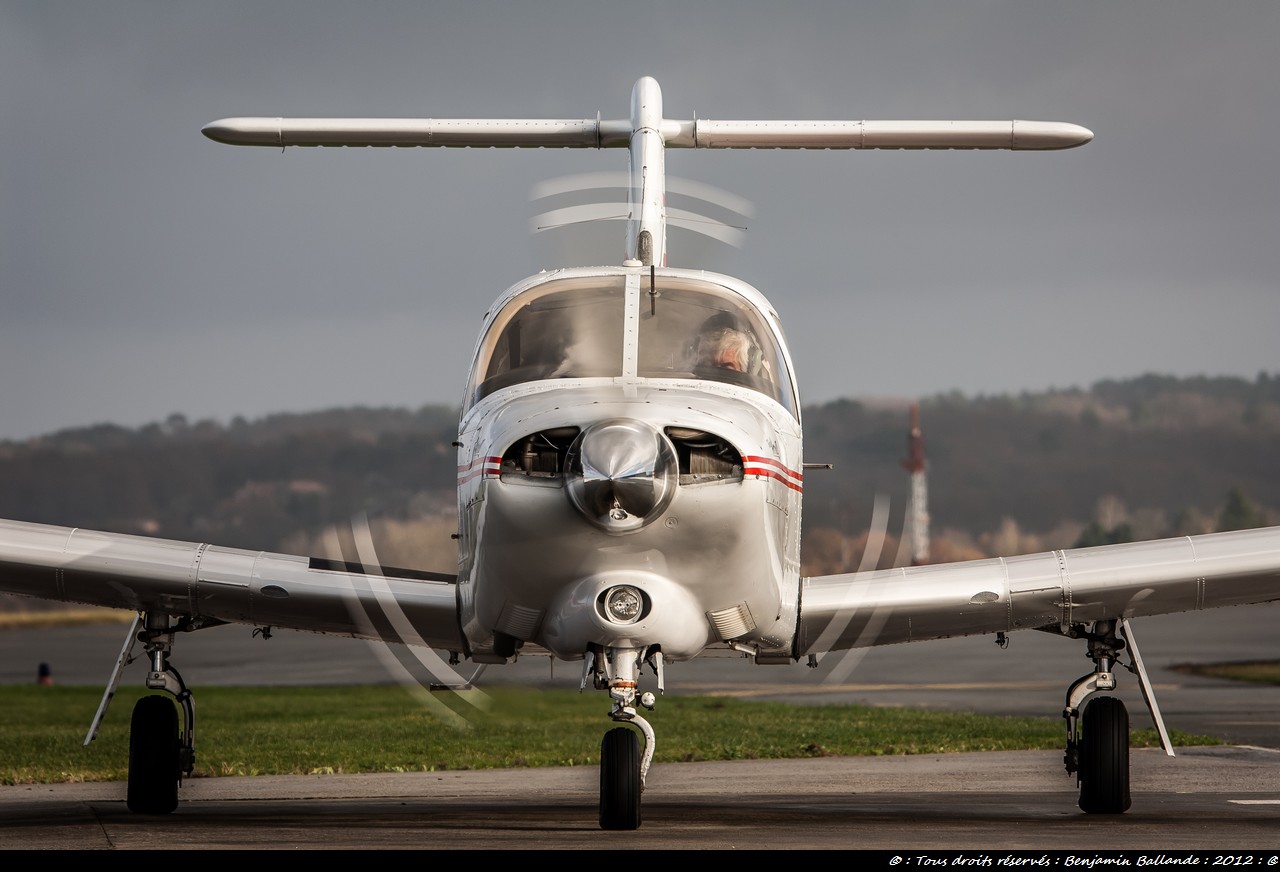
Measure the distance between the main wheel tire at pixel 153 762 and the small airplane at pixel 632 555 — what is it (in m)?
0.01

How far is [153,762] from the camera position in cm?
1095

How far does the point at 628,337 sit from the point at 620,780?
2.31 metres

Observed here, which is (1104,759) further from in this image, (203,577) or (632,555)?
(203,577)

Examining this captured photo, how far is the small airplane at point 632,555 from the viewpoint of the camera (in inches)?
303

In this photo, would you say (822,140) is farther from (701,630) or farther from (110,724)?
(110,724)

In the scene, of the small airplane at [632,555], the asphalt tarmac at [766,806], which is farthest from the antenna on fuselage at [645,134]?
the asphalt tarmac at [766,806]

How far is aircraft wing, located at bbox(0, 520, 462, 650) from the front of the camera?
34.9 ft

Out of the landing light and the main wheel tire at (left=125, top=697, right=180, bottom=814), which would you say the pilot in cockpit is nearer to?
the landing light

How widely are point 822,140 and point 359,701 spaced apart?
42.7 ft

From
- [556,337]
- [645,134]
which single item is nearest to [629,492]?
[556,337]

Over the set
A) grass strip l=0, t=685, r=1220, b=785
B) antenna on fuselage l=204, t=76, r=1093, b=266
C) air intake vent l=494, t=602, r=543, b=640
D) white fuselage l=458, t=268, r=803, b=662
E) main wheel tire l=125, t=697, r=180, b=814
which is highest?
antenna on fuselage l=204, t=76, r=1093, b=266

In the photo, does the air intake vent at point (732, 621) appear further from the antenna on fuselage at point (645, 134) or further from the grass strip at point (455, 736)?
Answer: the antenna on fuselage at point (645, 134)

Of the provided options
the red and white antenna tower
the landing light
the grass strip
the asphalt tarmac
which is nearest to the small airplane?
the landing light

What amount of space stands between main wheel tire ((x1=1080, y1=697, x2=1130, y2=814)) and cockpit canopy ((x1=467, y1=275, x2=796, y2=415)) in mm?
3180
